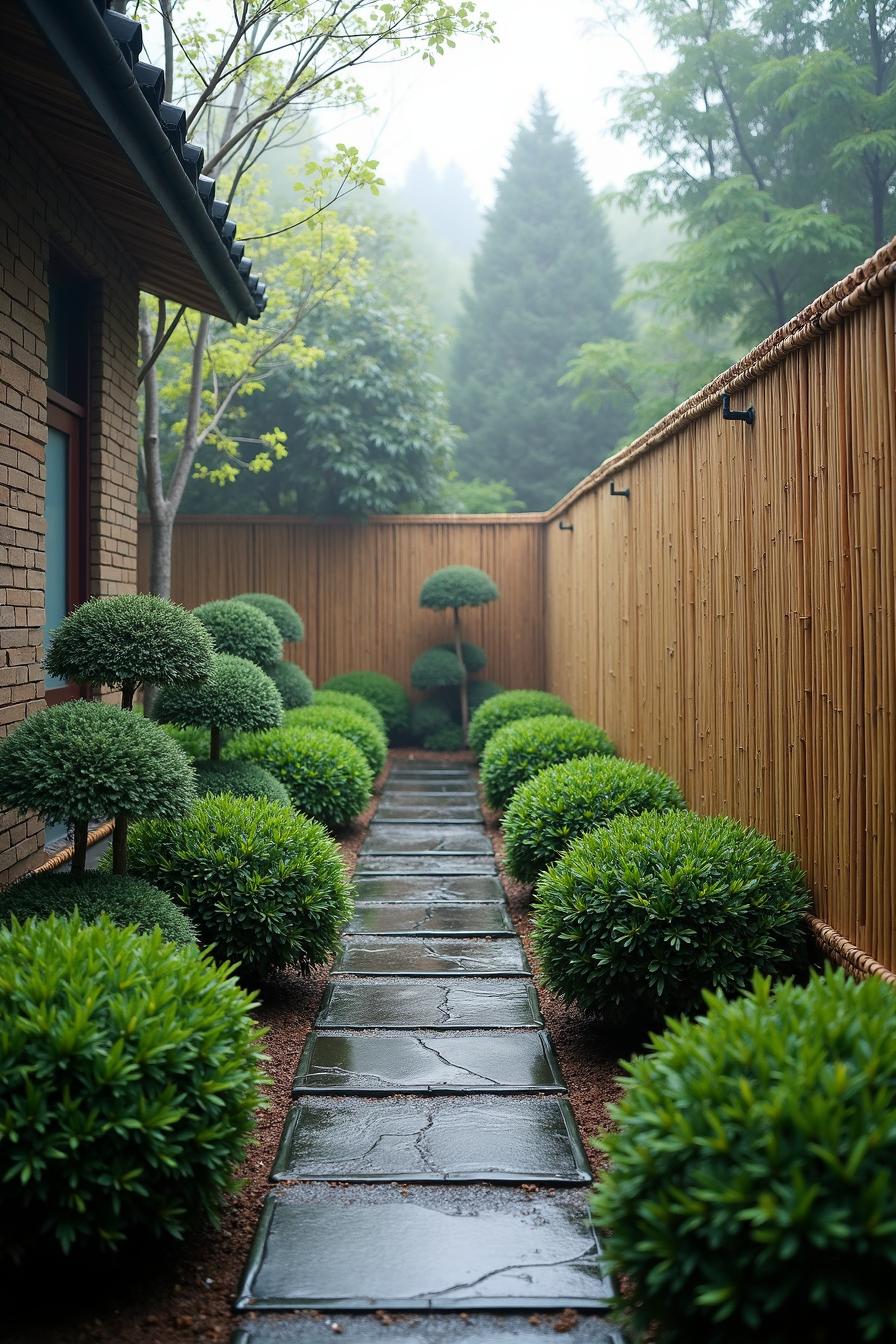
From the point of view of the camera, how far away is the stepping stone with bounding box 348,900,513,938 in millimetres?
5203

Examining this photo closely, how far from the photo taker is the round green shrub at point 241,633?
639 cm

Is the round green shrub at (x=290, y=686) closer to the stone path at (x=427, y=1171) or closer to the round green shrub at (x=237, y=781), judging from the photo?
the round green shrub at (x=237, y=781)

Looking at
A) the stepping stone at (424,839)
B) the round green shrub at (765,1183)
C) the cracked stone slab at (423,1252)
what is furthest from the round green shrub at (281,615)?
the round green shrub at (765,1183)

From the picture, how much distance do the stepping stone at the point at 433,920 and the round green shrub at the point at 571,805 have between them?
0.27 metres

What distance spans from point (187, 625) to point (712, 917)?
87.5 inches

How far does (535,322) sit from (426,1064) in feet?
76.9

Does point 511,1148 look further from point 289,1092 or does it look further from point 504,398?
point 504,398

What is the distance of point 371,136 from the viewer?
7719mm

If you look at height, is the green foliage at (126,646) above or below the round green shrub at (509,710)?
above

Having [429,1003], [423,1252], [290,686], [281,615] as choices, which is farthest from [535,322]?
[423,1252]

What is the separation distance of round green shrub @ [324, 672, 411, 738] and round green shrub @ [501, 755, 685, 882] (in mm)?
5896

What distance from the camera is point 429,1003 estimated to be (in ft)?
13.8

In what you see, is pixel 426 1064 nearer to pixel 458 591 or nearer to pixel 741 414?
pixel 741 414

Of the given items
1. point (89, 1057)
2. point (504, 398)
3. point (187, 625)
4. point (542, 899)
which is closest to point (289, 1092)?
point (542, 899)
